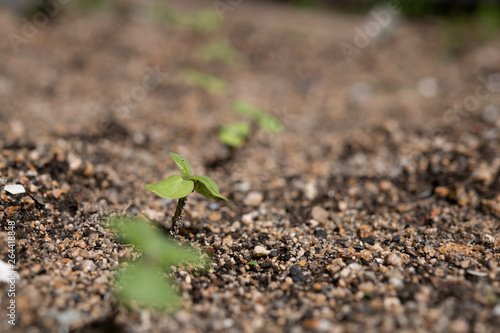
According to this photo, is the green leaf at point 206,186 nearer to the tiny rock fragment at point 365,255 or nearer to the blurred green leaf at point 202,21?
the tiny rock fragment at point 365,255

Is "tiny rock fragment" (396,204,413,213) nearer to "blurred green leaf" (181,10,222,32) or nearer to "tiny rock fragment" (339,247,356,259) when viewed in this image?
"tiny rock fragment" (339,247,356,259)

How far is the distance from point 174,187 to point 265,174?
110 cm

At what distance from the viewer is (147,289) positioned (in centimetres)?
130

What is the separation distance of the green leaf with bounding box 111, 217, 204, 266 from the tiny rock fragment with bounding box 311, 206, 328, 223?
2.22 feet

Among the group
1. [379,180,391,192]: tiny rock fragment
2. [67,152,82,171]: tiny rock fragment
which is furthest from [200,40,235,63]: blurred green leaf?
[379,180,391,192]: tiny rock fragment

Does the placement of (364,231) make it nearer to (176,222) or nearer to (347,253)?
(347,253)

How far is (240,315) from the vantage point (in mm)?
1324

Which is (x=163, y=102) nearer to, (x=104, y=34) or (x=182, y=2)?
(x=104, y=34)

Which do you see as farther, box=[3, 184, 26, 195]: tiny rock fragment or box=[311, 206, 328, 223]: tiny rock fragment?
box=[311, 206, 328, 223]: tiny rock fragment

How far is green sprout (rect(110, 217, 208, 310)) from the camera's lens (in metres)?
1.31

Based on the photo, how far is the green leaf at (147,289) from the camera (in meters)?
1.29

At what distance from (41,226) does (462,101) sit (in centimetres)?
331

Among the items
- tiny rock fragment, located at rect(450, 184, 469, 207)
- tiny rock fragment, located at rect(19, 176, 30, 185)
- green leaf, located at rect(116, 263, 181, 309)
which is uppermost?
tiny rock fragment, located at rect(450, 184, 469, 207)

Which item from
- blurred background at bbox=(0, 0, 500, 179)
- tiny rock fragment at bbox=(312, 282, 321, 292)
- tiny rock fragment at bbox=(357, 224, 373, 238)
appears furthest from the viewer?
blurred background at bbox=(0, 0, 500, 179)
